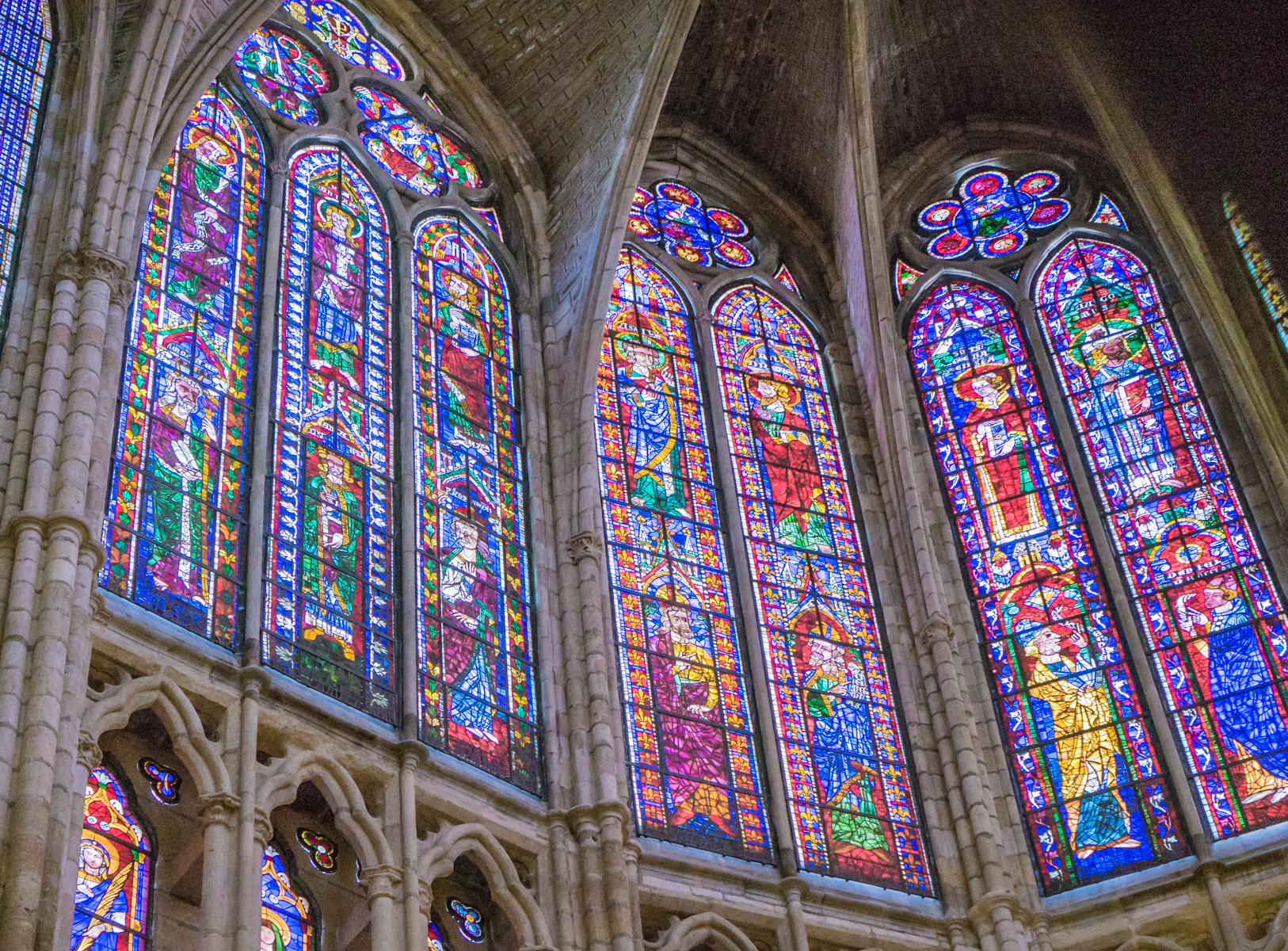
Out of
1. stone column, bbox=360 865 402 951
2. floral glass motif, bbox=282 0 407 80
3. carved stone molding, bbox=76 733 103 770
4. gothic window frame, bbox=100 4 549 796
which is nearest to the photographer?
carved stone molding, bbox=76 733 103 770

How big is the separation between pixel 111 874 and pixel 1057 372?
10.4 m

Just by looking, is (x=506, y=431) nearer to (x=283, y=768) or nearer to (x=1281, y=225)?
(x=283, y=768)

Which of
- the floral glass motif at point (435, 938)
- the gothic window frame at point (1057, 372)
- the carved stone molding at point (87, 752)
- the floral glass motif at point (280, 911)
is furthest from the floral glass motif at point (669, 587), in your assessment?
the carved stone molding at point (87, 752)

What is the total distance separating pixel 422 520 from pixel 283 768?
9.91 feet

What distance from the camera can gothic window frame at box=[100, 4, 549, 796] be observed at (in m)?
13.9

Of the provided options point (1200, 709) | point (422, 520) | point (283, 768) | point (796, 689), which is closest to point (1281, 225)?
point (1200, 709)

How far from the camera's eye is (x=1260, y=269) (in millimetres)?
18141

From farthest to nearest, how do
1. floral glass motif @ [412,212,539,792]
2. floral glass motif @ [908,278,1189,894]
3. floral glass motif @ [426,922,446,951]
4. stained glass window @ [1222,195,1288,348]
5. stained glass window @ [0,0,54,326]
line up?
stained glass window @ [1222,195,1288,348] → floral glass motif @ [908,278,1189,894] → floral glass motif @ [412,212,539,792] → stained glass window @ [0,0,54,326] → floral glass motif @ [426,922,446,951]

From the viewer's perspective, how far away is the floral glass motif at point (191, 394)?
13.2 meters

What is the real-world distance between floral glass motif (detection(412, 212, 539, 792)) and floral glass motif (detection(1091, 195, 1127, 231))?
5.92 metres

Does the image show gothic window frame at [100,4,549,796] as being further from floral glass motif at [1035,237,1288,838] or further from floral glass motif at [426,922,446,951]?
floral glass motif at [1035,237,1288,838]

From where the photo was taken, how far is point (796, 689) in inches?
646

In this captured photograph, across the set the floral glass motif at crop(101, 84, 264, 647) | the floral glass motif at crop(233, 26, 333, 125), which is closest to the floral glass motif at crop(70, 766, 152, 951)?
the floral glass motif at crop(101, 84, 264, 647)

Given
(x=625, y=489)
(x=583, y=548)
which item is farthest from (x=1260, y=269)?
(x=583, y=548)
